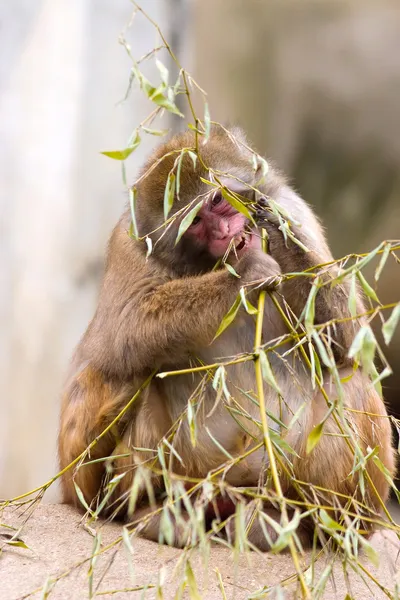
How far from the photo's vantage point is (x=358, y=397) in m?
2.92

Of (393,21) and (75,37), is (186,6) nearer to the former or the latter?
(75,37)

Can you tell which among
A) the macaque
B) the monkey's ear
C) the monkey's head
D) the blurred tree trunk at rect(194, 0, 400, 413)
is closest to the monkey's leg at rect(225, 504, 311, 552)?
the macaque

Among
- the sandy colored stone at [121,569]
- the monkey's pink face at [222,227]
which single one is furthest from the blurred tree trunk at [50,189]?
the monkey's pink face at [222,227]

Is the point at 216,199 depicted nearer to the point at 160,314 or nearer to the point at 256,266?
the point at 256,266

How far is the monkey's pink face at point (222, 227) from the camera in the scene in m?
2.85

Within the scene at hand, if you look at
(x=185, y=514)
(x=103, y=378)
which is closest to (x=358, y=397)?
(x=185, y=514)

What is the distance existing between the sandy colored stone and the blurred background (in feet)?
5.31

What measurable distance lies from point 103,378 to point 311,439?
4.85 ft

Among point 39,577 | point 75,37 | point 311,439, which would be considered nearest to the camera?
point 311,439

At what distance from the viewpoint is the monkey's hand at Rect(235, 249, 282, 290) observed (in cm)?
267

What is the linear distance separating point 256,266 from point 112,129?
7.66ft

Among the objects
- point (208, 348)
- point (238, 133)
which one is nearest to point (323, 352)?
point (208, 348)

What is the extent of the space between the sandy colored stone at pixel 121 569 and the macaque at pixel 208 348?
165 millimetres

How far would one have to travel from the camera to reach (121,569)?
2488mm
